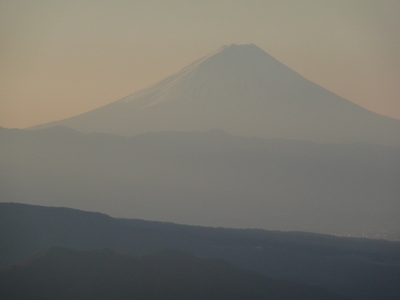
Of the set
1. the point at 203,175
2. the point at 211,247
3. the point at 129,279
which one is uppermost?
the point at 203,175

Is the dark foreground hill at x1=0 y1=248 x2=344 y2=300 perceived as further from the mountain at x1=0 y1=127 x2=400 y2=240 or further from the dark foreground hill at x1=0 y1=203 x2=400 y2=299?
the mountain at x1=0 y1=127 x2=400 y2=240

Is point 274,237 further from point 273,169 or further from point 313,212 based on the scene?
point 273,169

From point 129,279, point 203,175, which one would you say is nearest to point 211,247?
point 129,279

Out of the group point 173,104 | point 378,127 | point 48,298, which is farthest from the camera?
point 378,127

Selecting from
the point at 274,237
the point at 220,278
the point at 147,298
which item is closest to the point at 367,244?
the point at 274,237

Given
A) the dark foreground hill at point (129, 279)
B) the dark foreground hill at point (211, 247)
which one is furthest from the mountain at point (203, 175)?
the dark foreground hill at point (129, 279)

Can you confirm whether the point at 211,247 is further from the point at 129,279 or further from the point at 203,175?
the point at 203,175
